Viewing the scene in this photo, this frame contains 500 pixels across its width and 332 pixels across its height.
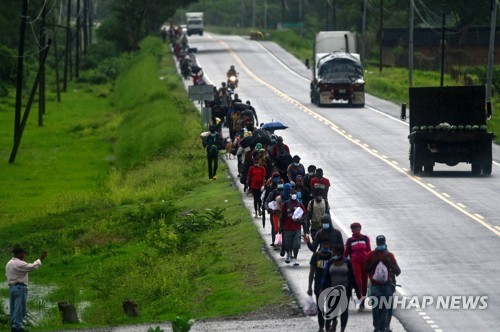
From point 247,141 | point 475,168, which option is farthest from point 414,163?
point 247,141

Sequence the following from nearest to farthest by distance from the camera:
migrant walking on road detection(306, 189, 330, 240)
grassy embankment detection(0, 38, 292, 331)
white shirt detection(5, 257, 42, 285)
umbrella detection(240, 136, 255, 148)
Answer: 1. white shirt detection(5, 257, 42, 285)
2. migrant walking on road detection(306, 189, 330, 240)
3. grassy embankment detection(0, 38, 292, 331)
4. umbrella detection(240, 136, 255, 148)

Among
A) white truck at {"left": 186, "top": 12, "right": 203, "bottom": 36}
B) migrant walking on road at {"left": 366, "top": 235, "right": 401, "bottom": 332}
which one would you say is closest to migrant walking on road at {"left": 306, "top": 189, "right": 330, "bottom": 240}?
migrant walking on road at {"left": 366, "top": 235, "right": 401, "bottom": 332}

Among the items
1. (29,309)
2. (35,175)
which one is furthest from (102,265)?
(35,175)

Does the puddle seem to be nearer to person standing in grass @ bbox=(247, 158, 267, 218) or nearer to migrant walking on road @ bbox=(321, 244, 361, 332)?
person standing in grass @ bbox=(247, 158, 267, 218)

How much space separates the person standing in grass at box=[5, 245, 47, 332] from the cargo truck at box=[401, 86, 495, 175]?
65.5ft

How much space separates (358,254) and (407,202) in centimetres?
1426

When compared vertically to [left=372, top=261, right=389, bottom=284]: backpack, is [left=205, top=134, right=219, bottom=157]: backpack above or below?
below

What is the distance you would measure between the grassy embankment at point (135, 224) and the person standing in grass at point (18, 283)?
98 cm

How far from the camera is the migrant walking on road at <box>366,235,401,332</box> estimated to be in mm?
19516

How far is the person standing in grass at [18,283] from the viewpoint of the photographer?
2277cm

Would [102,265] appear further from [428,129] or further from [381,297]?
[381,297]

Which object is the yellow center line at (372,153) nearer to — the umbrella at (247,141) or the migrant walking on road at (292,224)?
the umbrella at (247,141)

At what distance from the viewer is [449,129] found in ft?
132

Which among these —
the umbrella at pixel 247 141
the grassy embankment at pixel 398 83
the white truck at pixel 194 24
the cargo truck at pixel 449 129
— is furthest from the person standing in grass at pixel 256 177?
the white truck at pixel 194 24
